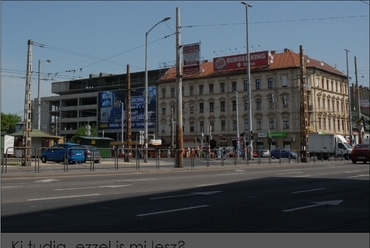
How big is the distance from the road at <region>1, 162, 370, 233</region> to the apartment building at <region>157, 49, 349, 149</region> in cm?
6004

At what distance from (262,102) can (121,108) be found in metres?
29.9

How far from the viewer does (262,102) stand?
8300cm

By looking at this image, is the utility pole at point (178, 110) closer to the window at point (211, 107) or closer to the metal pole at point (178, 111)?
the metal pole at point (178, 111)

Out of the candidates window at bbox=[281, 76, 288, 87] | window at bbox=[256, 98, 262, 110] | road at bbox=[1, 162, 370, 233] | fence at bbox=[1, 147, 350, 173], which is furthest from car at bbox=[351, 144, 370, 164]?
window at bbox=[256, 98, 262, 110]

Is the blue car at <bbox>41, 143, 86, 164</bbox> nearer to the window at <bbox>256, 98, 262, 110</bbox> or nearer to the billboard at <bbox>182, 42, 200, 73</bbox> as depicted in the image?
the billboard at <bbox>182, 42, 200, 73</bbox>

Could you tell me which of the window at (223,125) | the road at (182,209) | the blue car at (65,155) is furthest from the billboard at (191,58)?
the window at (223,125)

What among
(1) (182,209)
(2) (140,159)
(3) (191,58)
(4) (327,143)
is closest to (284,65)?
(4) (327,143)

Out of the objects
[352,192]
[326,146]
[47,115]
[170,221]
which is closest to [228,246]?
[170,221]

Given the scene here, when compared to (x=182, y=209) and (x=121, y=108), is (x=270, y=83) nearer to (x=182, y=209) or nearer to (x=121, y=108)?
(x=121, y=108)

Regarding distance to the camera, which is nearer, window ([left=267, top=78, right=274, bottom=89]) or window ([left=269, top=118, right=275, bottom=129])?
window ([left=269, top=118, right=275, bottom=129])

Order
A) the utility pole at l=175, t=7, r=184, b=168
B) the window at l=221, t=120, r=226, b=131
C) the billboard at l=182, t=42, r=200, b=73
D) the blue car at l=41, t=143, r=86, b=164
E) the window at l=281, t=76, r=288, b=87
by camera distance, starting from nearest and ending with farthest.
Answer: the blue car at l=41, t=143, r=86, b=164
the utility pole at l=175, t=7, r=184, b=168
the billboard at l=182, t=42, r=200, b=73
the window at l=281, t=76, r=288, b=87
the window at l=221, t=120, r=226, b=131

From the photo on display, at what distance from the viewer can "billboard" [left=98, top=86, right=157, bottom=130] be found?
9538cm

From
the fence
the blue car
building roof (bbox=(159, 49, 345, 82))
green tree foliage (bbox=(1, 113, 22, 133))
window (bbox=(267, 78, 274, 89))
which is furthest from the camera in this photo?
green tree foliage (bbox=(1, 113, 22, 133))

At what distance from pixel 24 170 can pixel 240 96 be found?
211 feet
